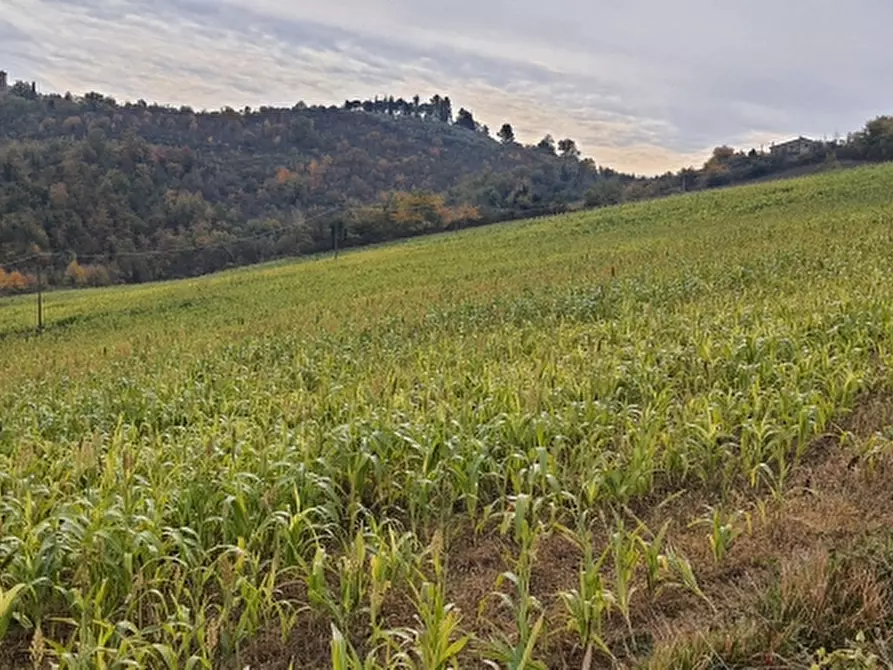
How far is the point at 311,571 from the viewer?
3.13 meters

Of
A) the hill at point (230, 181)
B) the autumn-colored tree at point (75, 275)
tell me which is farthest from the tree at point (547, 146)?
the autumn-colored tree at point (75, 275)

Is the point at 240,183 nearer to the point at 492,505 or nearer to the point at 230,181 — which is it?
the point at 230,181

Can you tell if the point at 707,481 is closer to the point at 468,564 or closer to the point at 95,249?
the point at 468,564

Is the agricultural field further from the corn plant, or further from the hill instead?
the hill

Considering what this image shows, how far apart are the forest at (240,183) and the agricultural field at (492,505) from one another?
35.4m

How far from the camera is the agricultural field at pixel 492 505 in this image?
8.50 feet

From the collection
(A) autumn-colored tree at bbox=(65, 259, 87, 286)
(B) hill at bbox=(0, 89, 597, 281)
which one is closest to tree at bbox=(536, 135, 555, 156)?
(B) hill at bbox=(0, 89, 597, 281)

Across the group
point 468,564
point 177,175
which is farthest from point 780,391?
point 177,175

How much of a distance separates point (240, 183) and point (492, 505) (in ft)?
328

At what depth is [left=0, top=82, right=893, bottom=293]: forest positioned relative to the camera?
64062 mm

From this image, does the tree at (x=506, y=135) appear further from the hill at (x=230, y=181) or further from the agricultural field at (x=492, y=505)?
the agricultural field at (x=492, y=505)

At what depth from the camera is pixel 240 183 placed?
96.1 m

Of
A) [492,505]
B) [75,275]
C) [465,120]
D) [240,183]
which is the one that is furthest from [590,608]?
[465,120]

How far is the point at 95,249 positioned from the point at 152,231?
267 inches
